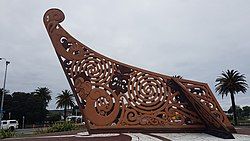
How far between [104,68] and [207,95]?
203 inches

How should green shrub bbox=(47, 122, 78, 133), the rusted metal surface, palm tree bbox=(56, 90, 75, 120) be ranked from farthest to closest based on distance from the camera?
1. palm tree bbox=(56, 90, 75, 120)
2. green shrub bbox=(47, 122, 78, 133)
3. the rusted metal surface

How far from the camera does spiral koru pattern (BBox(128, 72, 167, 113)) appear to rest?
40.5 feet

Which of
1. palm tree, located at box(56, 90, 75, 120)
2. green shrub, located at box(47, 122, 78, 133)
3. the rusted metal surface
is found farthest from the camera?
palm tree, located at box(56, 90, 75, 120)

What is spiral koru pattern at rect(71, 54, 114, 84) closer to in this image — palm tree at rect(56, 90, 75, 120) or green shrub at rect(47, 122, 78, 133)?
green shrub at rect(47, 122, 78, 133)

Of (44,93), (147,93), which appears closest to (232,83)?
(147,93)

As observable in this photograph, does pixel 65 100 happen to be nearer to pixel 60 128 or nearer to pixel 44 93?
pixel 44 93

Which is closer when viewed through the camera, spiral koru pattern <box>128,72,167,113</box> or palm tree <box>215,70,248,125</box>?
spiral koru pattern <box>128,72,167,113</box>

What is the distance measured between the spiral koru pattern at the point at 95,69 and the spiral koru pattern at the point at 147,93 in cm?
117

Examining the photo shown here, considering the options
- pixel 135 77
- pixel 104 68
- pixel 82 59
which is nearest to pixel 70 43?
pixel 82 59

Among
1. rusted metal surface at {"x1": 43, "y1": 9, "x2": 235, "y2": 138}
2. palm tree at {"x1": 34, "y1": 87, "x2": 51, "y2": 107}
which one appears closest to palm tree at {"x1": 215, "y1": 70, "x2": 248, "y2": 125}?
rusted metal surface at {"x1": 43, "y1": 9, "x2": 235, "y2": 138}

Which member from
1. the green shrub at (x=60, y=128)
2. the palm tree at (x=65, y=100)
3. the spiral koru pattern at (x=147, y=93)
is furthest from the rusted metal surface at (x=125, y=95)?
the palm tree at (x=65, y=100)

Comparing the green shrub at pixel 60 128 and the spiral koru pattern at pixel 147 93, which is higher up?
the spiral koru pattern at pixel 147 93

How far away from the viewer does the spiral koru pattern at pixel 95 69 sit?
40.7ft

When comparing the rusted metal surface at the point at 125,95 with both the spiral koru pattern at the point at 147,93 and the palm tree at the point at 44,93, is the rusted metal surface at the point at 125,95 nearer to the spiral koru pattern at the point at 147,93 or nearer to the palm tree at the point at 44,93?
the spiral koru pattern at the point at 147,93
